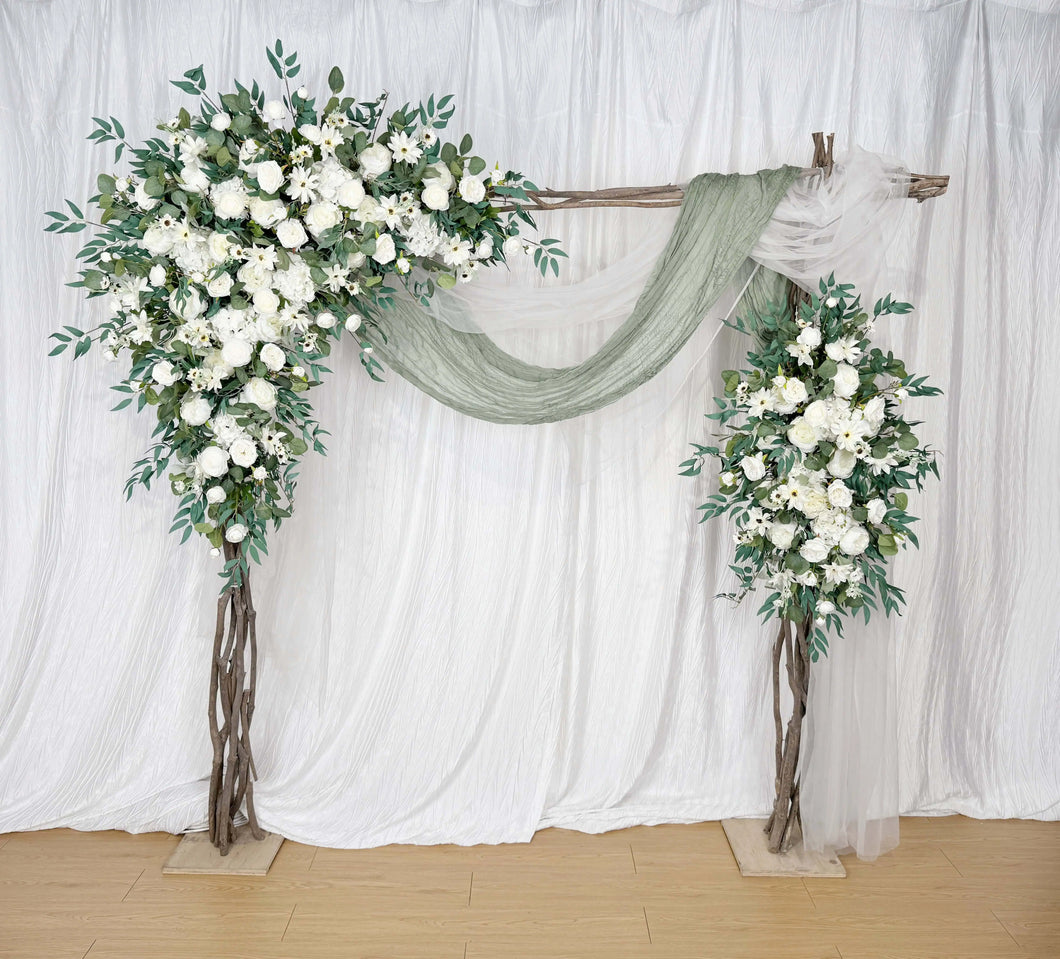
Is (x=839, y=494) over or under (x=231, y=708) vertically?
over

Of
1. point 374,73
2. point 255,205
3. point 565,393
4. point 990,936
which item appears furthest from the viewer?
point 374,73

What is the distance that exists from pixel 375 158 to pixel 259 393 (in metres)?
0.57

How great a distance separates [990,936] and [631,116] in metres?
2.17

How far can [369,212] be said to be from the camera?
1.97 metres

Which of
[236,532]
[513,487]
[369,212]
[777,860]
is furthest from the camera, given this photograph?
[513,487]

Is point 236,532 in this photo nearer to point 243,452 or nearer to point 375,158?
point 243,452

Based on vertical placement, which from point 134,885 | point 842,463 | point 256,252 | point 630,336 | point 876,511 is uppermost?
point 256,252

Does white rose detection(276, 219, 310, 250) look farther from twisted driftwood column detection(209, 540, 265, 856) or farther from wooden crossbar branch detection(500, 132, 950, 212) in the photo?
twisted driftwood column detection(209, 540, 265, 856)

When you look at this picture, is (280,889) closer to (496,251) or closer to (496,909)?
(496,909)

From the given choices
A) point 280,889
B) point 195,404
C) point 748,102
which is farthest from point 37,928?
point 748,102

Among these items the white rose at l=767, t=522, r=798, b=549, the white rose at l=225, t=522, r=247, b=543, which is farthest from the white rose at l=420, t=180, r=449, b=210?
the white rose at l=767, t=522, r=798, b=549

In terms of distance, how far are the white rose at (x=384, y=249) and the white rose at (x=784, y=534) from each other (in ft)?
3.53

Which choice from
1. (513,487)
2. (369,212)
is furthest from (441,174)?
(513,487)

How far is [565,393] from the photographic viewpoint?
86.8 inches
